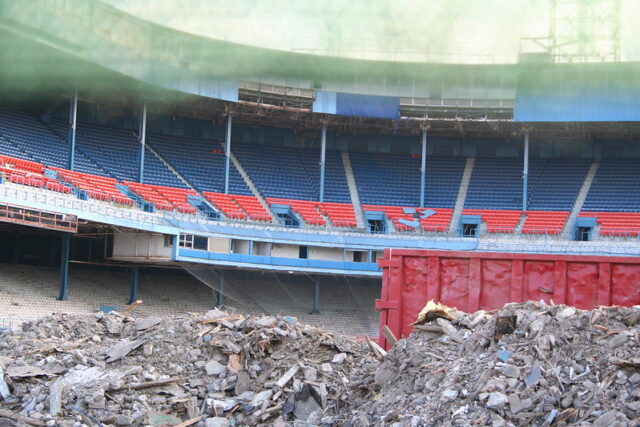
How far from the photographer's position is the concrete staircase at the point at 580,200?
42.2 m

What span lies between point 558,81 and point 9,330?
34.0 m

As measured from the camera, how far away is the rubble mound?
11117 mm

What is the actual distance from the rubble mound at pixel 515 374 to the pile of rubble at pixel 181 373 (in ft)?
5.65

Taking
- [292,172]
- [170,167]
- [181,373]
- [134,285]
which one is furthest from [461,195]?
[181,373]

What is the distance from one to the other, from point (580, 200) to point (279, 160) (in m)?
16.5

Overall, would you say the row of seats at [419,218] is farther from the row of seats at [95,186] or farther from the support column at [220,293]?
the row of seats at [95,186]

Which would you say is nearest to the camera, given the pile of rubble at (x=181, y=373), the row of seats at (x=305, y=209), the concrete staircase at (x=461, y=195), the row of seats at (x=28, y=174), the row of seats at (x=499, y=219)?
the pile of rubble at (x=181, y=373)

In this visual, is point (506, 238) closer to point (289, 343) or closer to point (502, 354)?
point (289, 343)

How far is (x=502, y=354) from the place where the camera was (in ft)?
40.5

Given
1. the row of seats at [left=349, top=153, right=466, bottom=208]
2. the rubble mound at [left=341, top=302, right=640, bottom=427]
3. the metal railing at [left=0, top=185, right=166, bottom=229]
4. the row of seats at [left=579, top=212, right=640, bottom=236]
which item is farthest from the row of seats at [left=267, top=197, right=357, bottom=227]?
the rubble mound at [left=341, top=302, right=640, bottom=427]

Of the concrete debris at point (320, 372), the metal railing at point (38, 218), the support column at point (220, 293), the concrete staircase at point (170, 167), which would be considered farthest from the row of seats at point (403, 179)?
the concrete debris at point (320, 372)

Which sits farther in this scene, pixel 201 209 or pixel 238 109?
pixel 238 109

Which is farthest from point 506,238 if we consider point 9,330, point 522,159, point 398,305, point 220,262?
point 9,330

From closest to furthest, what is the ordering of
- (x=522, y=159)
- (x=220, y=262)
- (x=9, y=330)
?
1. (x=9, y=330)
2. (x=220, y=262)
3. (x=522, y=159)
